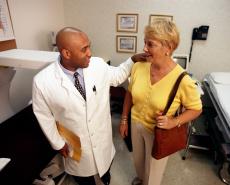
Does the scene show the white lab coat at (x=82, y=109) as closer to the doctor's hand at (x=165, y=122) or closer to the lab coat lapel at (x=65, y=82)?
the lab coat lapel at (x=65, y=82)

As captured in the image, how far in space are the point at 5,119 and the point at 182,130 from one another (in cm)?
149

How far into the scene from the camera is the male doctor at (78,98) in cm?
108

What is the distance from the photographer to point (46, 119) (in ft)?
3.87

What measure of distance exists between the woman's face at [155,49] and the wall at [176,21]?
4.61 feet

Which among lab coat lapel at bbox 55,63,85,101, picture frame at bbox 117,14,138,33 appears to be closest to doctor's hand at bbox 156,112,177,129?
lab coat lapel at bbox 55,63,85,101

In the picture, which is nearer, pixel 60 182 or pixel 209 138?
pixel 60 182

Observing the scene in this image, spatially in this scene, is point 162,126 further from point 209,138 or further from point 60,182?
point 209,138

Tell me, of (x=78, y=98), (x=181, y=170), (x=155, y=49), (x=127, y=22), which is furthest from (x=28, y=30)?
(x=181, y=170)

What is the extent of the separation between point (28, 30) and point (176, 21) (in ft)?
5.51

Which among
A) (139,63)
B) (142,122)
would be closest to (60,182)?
(142,122)

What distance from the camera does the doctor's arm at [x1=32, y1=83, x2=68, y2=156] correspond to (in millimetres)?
1120

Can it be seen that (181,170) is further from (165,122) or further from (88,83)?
(88,83)

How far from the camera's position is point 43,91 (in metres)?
1.11

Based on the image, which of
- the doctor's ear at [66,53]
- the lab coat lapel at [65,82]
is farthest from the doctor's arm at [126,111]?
the doctor's ear at [66,53]
